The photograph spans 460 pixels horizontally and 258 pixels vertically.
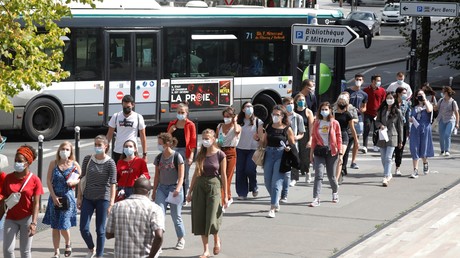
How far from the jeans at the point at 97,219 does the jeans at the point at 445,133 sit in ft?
38.2

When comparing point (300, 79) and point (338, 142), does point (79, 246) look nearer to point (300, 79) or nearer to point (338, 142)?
point (338, 142)

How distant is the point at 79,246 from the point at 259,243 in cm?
230

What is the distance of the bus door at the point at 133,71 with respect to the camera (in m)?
24.8

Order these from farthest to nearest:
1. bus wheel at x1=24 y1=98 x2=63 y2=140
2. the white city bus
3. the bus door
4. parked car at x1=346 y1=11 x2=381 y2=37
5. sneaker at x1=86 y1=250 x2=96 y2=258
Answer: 1. parked car at x1=346 y1=11 x2=381 y2=37
2. the bus door
3. the white city bus
4. bus wheel at x1=24 y1=98 x2=63 y2=140
5. sneaker at x1=86 y1=250 x2=96 y2=258

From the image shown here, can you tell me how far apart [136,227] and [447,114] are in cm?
1443

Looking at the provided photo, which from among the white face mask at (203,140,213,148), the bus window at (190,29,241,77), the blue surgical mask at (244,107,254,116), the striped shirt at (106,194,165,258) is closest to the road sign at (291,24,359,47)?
the blue surgical mask at (244,107,254,116)

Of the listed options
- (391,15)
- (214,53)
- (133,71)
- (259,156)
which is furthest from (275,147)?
Result: (391,15)

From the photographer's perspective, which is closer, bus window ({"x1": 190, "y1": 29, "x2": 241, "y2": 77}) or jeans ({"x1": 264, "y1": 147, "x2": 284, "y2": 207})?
jeans ({"x1": 264, "y1": 147, "x2": 284, "y2": 207})

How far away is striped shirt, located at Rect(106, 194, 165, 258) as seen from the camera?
9422 mm

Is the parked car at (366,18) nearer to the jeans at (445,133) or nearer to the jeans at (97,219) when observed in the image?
the jeans at (445,133)

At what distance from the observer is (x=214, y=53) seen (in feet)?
87.8

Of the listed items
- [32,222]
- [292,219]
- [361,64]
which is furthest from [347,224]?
[361,64]

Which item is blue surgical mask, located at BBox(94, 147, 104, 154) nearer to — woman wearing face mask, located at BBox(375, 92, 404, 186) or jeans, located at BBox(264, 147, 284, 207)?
jeans, located at BBox(264, 147, 284, 207)

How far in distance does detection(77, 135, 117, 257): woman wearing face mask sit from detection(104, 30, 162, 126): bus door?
11.9 m
